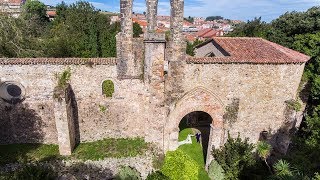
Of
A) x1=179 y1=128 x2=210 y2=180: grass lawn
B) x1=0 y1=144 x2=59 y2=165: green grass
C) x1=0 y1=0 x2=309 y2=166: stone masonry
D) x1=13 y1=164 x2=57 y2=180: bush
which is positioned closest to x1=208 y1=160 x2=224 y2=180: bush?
x1=179 y1=128 x2=210 y2=180: grass lawn

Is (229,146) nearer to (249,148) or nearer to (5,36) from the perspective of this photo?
(249,148)

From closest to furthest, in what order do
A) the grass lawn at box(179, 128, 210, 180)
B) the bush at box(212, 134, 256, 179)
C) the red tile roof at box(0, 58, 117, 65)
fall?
the red tile roof at box(0, 58, 117, 65)
the bush at box(212, 134, 256, 179)
the grass lawn at box(179, 128, 210, 180)

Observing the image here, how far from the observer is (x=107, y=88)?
51.4 ft

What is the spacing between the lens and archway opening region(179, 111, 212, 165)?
18.7m

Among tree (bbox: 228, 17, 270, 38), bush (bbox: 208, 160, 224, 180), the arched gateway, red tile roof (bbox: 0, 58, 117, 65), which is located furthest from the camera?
tree (bbox: 228, 17, 270, 38)

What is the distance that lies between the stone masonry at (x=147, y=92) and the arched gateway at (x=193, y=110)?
0.06 metres

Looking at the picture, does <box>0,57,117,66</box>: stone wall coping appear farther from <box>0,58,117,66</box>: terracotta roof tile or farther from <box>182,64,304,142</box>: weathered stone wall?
<box>182,64,304,142</box>: weathered stone wall

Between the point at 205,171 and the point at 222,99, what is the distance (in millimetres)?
5200

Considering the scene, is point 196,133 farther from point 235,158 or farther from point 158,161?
point 158,161

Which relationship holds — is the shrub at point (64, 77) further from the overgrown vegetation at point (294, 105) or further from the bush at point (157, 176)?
the overgrown vegetation at point (294, 105)

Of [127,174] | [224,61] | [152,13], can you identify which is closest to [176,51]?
[224,61]

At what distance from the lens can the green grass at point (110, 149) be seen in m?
14.8

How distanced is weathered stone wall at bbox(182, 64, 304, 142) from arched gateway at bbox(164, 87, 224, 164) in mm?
340

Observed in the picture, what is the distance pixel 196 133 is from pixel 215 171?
551 cm
